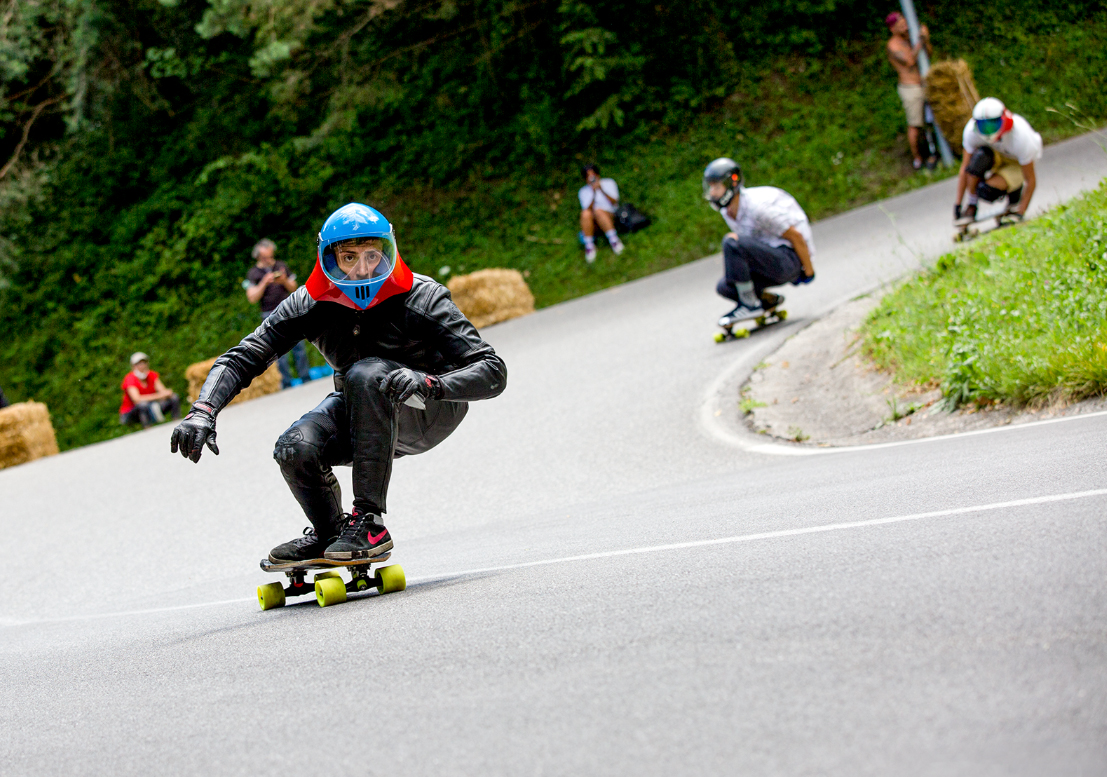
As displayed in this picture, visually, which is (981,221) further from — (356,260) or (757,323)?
(356,260)

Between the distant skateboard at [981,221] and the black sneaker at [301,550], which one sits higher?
the black sneaker at [301,550]

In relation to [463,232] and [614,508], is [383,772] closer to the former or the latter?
[614,508]

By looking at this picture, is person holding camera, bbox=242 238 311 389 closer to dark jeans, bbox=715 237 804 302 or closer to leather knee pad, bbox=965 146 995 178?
dark jeans, bbox=715 237 804 302

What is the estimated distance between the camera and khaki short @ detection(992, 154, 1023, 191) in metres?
12.6

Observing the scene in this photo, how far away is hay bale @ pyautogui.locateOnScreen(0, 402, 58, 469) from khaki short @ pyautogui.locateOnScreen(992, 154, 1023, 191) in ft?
45.2

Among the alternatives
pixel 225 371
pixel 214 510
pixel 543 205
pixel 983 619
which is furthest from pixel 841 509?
pixel 543 205

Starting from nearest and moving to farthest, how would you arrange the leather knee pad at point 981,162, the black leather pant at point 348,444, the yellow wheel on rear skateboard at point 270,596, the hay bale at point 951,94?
the black leather pant at point 348,444
the yellow wheel on rear skateboard at point 270,596
the leather knee pad at point 981,162
the hay bale at point 951,94

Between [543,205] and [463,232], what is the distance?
180 cm

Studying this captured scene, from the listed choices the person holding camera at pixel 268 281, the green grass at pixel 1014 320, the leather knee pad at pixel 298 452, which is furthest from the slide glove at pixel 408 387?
the person holding camera at pixel 268 281

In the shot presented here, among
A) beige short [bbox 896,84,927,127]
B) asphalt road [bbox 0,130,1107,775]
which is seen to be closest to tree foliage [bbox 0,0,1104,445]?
beige short [bbox 896,84,927,127]

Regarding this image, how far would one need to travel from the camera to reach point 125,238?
88.1 feet

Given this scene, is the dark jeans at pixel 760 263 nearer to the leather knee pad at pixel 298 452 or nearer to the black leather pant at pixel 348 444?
the black leather pant at pixel 348 444

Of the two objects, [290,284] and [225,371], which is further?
[290,284]

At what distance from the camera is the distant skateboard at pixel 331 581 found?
17.8 ft
